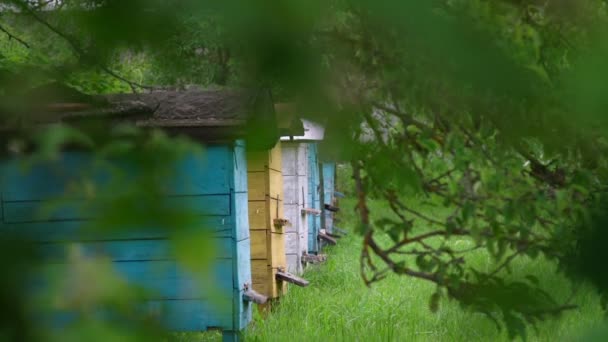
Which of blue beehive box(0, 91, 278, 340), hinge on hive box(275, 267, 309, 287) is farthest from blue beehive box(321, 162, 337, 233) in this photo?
blue beehive box(0, 91, 278, 340)

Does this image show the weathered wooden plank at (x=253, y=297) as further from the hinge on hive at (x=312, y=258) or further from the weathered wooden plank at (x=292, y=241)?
the hinge on hive at (x=312, y=258)

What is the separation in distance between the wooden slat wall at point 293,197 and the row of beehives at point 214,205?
11 millimetres

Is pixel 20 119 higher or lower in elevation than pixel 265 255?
higher

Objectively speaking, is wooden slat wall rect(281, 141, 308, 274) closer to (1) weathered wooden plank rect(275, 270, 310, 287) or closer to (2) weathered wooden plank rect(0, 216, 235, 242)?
(1) weathered wooden plank rect(275, 270, 310, 287)

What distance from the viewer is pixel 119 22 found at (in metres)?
0.67

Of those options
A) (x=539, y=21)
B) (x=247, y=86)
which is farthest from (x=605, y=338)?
(x=539, y=21)

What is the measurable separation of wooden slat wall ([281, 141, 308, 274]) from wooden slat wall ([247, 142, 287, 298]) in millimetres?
1764

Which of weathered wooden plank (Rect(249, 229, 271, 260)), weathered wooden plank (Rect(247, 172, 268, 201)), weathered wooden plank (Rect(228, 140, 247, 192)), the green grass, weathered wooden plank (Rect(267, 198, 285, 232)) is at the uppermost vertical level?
weathered wooden plank (Rect(228, 140, 247, 192))

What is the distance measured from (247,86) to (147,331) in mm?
331

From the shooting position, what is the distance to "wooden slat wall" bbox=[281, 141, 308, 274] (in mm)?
8625

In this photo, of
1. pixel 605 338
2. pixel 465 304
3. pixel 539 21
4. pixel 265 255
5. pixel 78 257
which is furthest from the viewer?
pixel 265 255

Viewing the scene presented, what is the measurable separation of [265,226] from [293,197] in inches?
83.5

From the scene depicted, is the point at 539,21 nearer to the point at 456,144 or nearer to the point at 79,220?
the point at 456,144

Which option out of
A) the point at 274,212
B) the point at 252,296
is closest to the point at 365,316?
the point at 274,212
